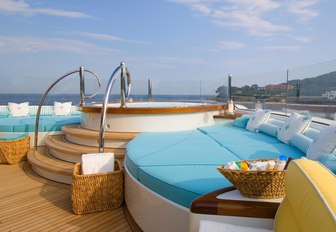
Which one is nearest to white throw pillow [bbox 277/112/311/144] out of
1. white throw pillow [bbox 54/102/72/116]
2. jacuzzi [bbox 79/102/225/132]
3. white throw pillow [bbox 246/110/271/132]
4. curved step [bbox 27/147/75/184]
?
white throw pillow [bbox 246/110/271/132]

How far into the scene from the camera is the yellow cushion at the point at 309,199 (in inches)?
25.4

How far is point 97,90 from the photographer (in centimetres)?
504

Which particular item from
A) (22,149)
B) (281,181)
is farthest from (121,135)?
(281,181)

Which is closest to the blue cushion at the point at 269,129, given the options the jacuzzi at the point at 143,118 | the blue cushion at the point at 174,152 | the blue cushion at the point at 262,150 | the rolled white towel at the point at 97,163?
the blue cushion at the point at 262,150

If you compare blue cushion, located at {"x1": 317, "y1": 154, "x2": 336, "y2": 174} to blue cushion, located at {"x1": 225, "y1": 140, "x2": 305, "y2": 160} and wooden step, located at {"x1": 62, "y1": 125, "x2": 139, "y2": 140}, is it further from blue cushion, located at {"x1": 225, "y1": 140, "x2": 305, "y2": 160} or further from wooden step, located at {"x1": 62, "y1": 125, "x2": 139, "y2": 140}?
wooden step, located at {"x1": 62, "y1": 125, "x2": 139, "y2": 140}

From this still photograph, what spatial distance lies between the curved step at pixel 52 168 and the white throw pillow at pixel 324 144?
8.24 ft

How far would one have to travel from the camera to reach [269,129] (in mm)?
3342

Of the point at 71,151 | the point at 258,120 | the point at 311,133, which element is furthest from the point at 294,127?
the point at 71,151

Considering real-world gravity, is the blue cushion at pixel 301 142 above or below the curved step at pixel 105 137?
above

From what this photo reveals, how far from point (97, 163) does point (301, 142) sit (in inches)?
78.3

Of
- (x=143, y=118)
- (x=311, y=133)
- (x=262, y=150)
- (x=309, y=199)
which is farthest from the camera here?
(x=143, y=118)

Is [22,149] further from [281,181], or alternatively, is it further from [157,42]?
[157,42]

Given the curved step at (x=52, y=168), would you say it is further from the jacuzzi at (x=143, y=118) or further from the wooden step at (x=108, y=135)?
the jacuzzi at (x=143, y=118)

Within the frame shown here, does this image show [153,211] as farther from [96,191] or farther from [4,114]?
[4,114]
